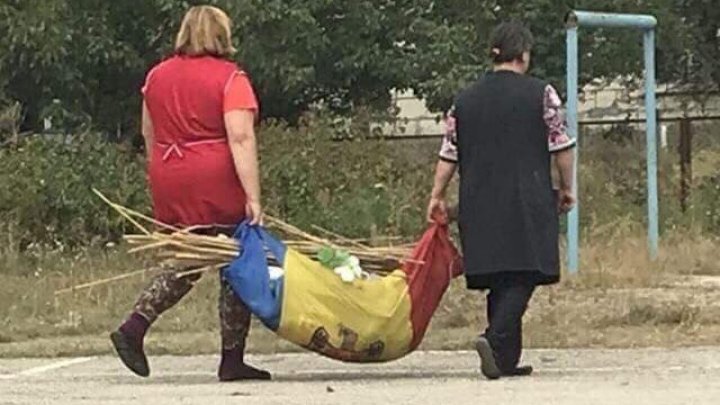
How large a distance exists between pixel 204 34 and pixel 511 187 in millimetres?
1564

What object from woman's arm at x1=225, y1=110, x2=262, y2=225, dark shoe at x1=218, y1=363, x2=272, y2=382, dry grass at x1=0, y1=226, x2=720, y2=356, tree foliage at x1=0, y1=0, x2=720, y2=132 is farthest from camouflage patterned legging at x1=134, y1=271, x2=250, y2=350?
tree foliage at x1=0, y1=0, x2=720, y2=132

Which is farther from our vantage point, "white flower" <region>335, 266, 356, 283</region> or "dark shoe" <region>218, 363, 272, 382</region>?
"dark shoe" <region>218, 363, 272, 382</region>

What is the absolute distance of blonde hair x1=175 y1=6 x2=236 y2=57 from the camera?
8078 mm

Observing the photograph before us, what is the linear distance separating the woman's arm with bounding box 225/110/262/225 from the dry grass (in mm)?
1972

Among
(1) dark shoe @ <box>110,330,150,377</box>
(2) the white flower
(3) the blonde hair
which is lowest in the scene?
(1) dark shoe @ <box>110,330,150,377</box>

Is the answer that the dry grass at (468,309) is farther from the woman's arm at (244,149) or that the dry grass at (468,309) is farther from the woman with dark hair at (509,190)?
the woman's arm at (244,149)

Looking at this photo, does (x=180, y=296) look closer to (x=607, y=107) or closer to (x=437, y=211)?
(x=437, y=211)

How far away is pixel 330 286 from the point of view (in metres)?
8.08

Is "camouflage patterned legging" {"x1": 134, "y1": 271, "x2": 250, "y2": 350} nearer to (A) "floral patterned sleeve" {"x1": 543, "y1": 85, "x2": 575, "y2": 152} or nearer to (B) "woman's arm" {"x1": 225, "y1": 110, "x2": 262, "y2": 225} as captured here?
(B) "woman's arm" {"x1": 225, "y1": 110, "x2": 262, "y2": 225}

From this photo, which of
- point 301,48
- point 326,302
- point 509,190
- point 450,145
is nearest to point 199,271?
point 326,302

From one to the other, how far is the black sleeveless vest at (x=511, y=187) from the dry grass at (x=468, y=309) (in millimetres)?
1596

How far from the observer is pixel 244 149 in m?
7.94

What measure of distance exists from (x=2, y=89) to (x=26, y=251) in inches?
134

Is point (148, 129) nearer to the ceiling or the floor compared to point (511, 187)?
nearer to the ceiling
